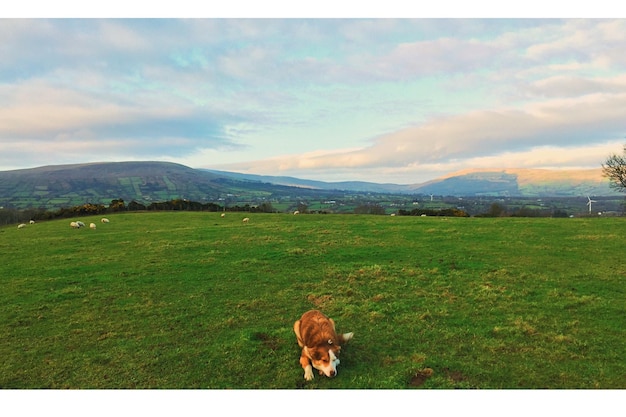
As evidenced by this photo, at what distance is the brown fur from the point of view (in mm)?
8336

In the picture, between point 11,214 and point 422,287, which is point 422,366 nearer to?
point 422,287

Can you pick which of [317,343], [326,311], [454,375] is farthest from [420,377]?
[326,311]

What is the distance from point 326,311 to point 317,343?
4.33 m

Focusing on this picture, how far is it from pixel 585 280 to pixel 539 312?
5.26m

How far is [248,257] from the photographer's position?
823 inches

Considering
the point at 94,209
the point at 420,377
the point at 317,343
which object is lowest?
the point at 420,377

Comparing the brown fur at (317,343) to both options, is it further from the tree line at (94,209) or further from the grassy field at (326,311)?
the tree line at (94,209)

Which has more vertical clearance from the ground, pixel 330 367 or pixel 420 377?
pixel 330 367

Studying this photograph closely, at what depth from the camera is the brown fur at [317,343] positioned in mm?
8336

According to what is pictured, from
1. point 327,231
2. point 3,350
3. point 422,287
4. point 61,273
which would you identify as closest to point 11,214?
point 61,273

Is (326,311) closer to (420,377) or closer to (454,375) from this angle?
(420,377)

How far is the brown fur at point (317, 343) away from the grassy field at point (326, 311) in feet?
1.04

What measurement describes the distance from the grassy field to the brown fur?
317 millimetres

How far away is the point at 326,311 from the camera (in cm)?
1281
